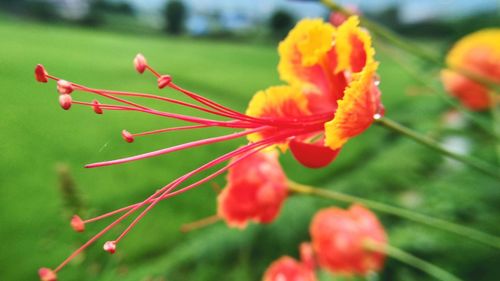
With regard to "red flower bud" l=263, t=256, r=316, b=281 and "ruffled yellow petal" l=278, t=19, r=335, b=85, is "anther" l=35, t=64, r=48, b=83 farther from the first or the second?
"red flower bud" l=263, t=256, r=316, b=281

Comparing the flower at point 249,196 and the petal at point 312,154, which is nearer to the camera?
the petal at point 312,154

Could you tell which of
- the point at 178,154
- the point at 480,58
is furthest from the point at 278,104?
the point at 178,154

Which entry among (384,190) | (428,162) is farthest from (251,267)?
(428,162)

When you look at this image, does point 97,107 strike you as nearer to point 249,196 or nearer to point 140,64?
point 140,64

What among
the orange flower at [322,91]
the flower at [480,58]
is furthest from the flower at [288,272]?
the flower at [480,58]

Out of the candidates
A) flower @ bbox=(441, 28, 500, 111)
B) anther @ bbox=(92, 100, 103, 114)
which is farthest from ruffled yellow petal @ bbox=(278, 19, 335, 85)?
flower @ bbox=(441, 28, 500, 111)

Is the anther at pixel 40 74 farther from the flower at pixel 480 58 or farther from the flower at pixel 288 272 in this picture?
the flower at pixel 480 58
